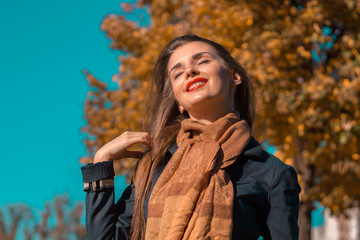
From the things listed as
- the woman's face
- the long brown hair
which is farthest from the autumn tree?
the woman's face

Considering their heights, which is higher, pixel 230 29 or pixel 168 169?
pixel 230 29

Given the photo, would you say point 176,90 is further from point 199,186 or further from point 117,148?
point 199,186

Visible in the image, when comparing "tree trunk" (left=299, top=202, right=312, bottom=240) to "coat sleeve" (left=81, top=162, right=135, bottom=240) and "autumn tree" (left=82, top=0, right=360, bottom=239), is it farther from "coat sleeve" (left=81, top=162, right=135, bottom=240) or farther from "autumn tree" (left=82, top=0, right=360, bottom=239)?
"coat sleeve" (left=81, top=162, right=135, bottom=240)

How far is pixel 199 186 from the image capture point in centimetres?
192

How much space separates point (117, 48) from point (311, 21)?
3960 millimetres

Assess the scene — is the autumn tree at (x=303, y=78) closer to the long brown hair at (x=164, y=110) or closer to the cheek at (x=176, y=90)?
the long brown hair at (x=164, y=110)

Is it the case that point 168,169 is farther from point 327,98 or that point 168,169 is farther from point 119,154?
point 327,98

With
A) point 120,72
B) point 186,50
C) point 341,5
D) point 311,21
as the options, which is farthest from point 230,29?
point 186,50

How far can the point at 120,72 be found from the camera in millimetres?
8633

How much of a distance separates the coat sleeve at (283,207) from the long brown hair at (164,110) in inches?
21.4

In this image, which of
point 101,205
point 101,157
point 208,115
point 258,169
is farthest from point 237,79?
point 101,205

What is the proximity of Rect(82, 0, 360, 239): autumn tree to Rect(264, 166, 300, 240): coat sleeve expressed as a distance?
13.7ft

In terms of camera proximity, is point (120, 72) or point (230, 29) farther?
point (120, 72)

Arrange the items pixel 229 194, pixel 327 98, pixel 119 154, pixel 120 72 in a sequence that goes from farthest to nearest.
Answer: pixel 120 72
pixel 327 98
pixel 119 154
pixel 229 194
